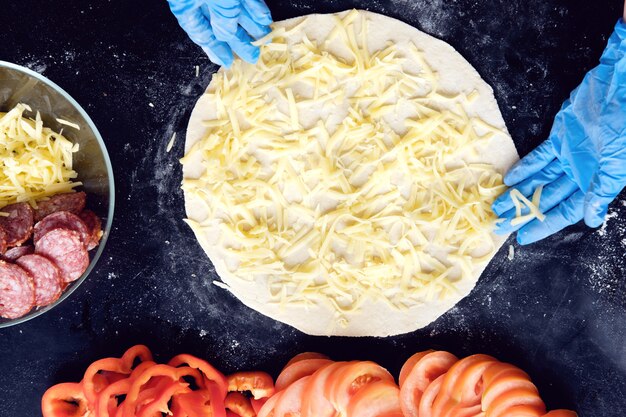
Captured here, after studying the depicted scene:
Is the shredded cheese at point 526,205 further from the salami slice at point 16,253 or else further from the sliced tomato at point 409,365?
the salami slice at point 16,253

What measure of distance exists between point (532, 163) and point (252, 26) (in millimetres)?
1424

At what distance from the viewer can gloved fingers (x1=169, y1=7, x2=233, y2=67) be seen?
3025 mm

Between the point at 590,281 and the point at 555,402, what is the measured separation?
62 centimetres

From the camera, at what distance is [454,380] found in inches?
125

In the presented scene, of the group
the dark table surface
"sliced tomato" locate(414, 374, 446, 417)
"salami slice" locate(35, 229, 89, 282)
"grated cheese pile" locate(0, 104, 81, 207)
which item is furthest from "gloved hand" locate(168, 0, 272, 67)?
"sliced tomato" locate(414, 374, 446, 417)

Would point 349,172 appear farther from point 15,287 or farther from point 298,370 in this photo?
point 15,287

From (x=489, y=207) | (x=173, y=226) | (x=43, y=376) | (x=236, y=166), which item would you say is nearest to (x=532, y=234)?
(x=489, y=207)

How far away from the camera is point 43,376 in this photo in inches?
139

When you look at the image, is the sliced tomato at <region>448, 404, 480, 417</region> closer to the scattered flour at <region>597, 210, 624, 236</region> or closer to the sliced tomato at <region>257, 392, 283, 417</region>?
the sliced tomato at <region>257, 392, 283, 417</region>

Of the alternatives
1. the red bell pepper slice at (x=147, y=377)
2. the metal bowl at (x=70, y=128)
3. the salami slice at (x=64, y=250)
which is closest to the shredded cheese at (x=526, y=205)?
the red bell pepper slice at (x=147, y=377)

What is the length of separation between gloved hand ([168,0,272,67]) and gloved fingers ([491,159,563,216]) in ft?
4.30

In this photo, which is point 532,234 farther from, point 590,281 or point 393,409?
point 393,409

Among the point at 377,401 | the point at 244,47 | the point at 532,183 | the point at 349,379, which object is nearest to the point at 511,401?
the point at 377,401

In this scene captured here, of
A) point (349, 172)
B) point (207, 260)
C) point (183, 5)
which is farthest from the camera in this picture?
point (207, 260)
